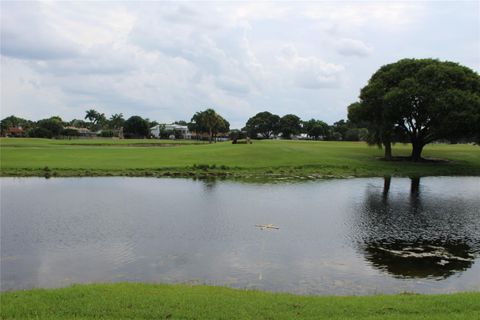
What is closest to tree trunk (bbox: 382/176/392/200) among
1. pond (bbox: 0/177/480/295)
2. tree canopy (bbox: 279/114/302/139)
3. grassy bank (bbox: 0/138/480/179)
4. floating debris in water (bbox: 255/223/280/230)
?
pond (bbox: 0/177/480/295)

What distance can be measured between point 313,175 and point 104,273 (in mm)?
39649

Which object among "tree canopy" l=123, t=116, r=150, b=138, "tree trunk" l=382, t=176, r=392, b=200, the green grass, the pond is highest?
"tree canopy" l=123, t=116, r=150, b=138

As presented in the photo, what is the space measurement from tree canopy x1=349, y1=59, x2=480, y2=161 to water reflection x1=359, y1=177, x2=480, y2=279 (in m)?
27.0

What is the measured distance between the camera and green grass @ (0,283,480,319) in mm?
11227

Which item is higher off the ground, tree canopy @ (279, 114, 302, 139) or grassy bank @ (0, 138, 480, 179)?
tree canopy @ (279, 114, 302, 139)

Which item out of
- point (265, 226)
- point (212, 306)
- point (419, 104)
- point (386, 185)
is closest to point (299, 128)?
point (419, 104)

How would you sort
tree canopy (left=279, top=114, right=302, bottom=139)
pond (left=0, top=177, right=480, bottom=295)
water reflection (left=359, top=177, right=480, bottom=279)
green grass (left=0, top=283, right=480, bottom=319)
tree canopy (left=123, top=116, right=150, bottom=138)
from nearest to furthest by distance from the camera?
green grass (left=0, top=283, right=480, bottom=319) → pond (left=0, top=177, right=480, bottom=295) → water reflection (left=359, top=177, right=480, bottom=279) → tree canopy (left=123, top=116, right=150, bottom=138) → tree canopy (left=279, top=114, right=302, bottom=139)

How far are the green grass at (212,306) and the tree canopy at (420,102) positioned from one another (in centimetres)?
5091

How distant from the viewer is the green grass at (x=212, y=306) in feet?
36.8

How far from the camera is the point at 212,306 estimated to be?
39.0 feet

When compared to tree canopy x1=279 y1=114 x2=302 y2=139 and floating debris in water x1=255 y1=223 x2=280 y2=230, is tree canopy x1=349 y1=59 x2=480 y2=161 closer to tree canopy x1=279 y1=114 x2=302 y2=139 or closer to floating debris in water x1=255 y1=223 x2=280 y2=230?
floating debris in water x1=255 y1=223 x2=280 y2=230

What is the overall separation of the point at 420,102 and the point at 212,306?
57.5 metres

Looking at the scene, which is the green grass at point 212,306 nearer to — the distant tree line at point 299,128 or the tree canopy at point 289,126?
the distant tree line at point 299,128

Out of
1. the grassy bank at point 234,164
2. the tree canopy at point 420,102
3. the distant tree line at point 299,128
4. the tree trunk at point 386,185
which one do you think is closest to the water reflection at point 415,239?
the tree trunk at point 386,185
